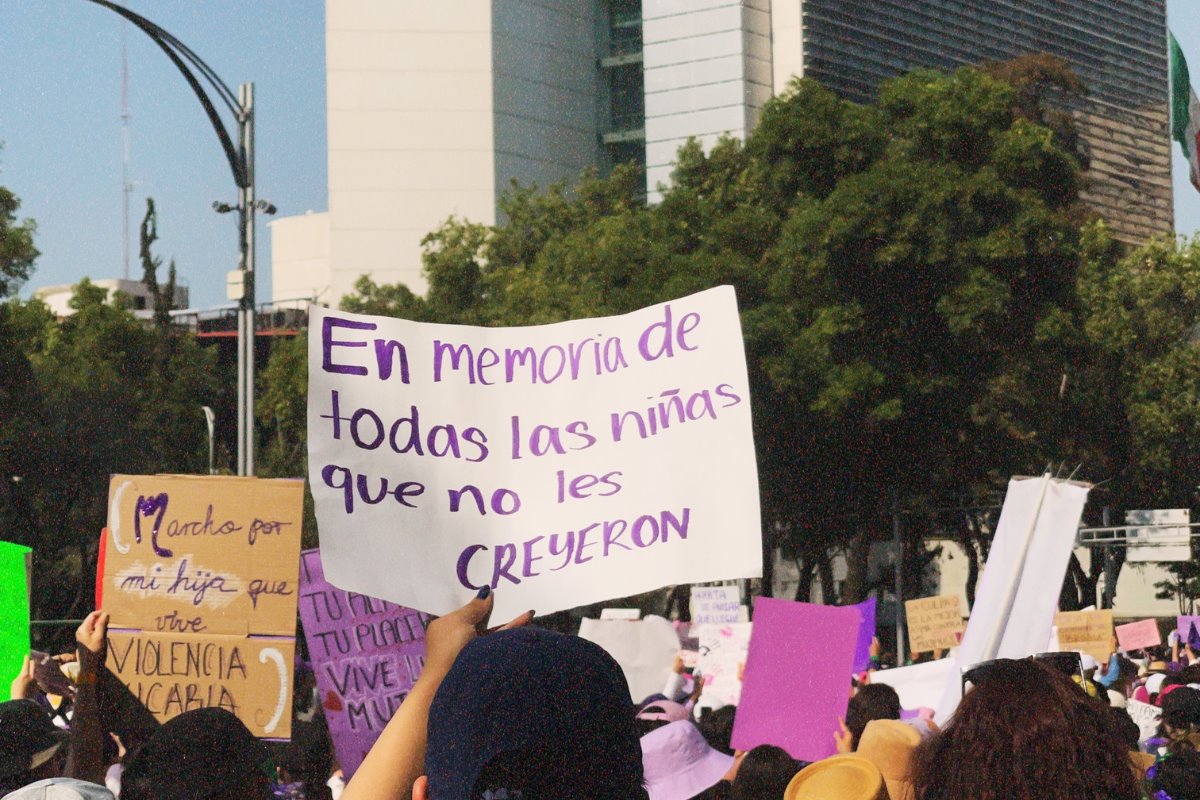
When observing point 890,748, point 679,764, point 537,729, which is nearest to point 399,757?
point 537,729

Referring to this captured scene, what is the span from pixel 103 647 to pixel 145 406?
1652 inches

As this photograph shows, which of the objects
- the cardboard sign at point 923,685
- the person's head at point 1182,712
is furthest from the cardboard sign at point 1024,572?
the cardboard sign at point 923,685

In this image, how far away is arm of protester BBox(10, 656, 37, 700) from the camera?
195 inches

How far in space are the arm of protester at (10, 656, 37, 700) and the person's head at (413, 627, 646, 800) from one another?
350cm

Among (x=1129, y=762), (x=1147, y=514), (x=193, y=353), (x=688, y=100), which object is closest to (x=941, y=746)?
(x=1129, y=762)

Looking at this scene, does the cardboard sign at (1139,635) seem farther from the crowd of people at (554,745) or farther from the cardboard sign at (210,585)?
the cardboard sign at (210,585)

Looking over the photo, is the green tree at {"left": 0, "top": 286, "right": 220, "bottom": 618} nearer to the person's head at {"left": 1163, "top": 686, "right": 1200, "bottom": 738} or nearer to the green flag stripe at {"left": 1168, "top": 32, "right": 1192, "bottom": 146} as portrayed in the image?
the green flag stripe at {"left": 1168, "top": 32, "right": 1192, "bottom": 146}

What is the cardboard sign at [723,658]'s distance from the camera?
38.9ft

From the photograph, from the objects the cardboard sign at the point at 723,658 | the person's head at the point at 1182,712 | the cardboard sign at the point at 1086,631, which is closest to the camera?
the person's head at the point at 1182,712

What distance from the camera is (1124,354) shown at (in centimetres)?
3650

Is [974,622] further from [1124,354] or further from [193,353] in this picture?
[193,353]

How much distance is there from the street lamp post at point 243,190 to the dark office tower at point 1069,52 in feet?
160

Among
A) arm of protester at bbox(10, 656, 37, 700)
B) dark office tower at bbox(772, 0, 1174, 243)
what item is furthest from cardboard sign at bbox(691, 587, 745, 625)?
dark office tower at bbox(772, 0, 1174, 243)

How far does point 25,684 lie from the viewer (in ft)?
16.4
